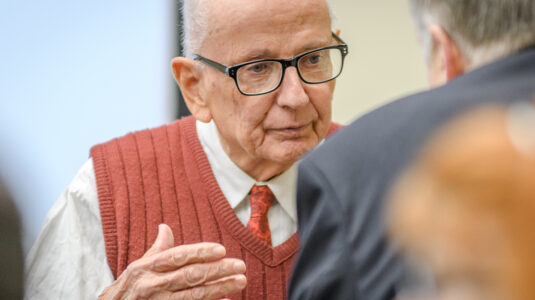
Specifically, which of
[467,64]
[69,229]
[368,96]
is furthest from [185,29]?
[368,96]

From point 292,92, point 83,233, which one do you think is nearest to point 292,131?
point 292,92

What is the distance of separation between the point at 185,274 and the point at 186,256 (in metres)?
0.04

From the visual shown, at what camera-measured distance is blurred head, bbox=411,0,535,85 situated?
2.44 feet

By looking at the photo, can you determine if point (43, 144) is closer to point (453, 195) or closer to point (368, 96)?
point (368, 96)

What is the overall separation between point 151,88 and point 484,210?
2346 millimetres

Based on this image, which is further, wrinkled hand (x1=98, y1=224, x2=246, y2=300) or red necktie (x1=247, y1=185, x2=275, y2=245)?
red necktie (x1=247, y1=185, x2=275, y2=245)

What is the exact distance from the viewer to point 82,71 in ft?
8.72

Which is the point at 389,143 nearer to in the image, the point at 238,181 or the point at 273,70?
the point at 273,70

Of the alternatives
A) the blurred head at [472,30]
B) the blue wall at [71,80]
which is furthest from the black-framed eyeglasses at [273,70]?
the blue wall at [71,80]

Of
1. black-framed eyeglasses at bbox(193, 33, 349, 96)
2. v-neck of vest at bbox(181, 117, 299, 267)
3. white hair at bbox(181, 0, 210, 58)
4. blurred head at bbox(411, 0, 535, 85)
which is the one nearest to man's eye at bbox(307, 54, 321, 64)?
black-framed eyeglasses at bbox(193, 33, 349, 96)

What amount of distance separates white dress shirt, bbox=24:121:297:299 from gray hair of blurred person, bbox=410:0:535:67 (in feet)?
2.73

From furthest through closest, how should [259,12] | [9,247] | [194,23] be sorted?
[194,23]
[259,12]
[9,247]

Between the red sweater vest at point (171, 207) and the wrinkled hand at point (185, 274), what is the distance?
25cm

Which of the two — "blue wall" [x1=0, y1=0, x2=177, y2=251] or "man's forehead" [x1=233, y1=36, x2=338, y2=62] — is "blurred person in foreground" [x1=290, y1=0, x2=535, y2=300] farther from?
"blue wall" [x1=0, y1=0, x2=177, y2=251]
